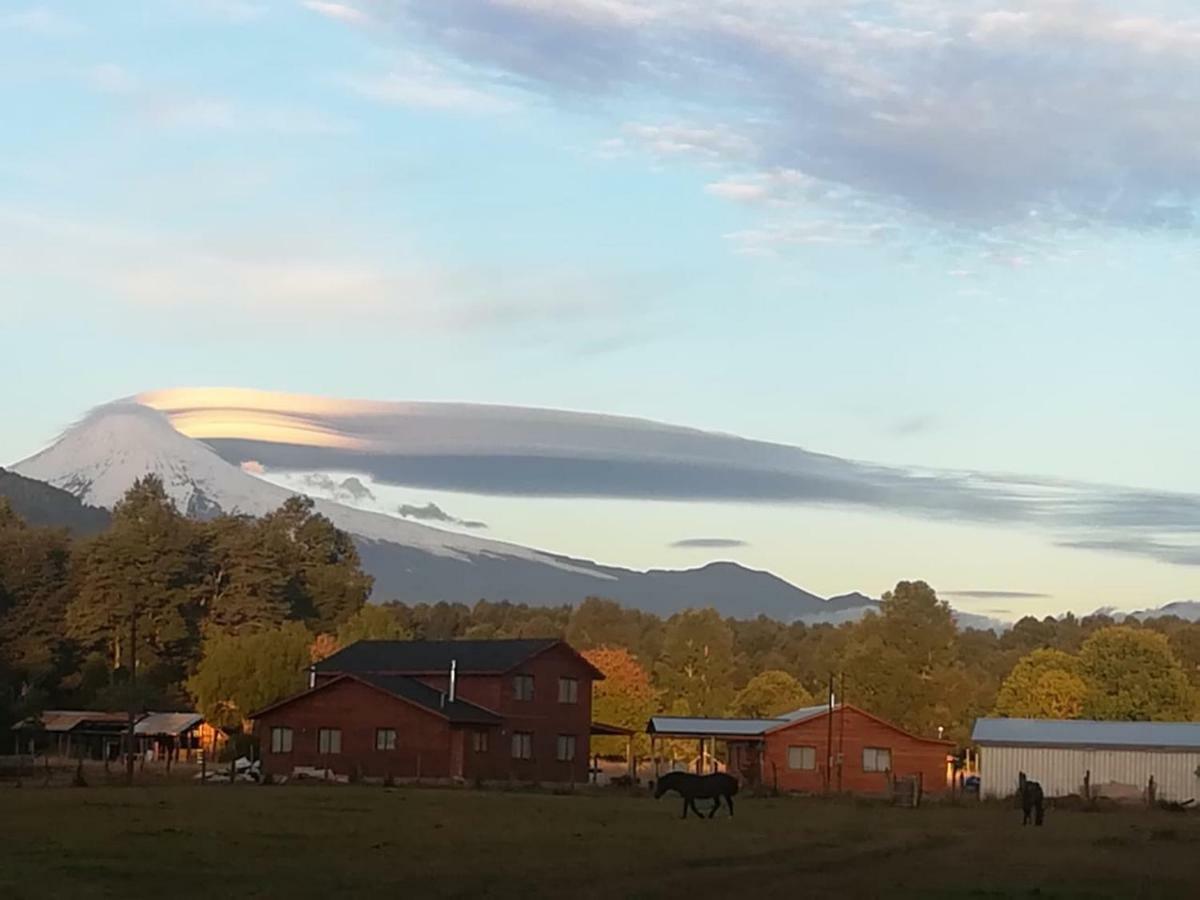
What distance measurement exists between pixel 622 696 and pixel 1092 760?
36789 millimetres

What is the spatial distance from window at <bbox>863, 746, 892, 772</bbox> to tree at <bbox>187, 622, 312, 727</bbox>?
35201 millimetres

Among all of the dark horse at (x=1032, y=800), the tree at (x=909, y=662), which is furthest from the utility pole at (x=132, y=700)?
the tree at (x=909, y=662)

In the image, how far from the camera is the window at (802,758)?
236 feet

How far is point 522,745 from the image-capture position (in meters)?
71.0

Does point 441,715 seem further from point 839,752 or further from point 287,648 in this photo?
point 287,648

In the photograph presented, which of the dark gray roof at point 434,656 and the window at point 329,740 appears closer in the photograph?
the window at point 329,740

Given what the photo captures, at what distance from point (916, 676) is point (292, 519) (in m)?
50.4

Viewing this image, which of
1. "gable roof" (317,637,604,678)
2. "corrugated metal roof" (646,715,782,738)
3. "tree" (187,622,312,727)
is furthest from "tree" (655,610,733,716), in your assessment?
"gable roof" (317,637,604,678)

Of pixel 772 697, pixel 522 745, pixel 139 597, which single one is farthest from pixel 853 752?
pixel 139 597

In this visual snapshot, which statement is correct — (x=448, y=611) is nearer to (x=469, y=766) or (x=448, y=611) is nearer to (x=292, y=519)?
(x=292, y=519)

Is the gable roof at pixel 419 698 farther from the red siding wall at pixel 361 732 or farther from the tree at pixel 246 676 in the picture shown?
the tree at pixel 246 676

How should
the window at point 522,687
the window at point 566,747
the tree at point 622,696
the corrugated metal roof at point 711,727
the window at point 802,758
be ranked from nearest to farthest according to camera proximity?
1. the window at point 522,687
2. the window at point 802,758
3. the window at point 566,747
4. the corrugated metal roof at point 711,727
5. the tree at point 622,696

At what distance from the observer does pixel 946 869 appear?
1001 inches

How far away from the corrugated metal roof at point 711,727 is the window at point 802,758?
144 centimetres
